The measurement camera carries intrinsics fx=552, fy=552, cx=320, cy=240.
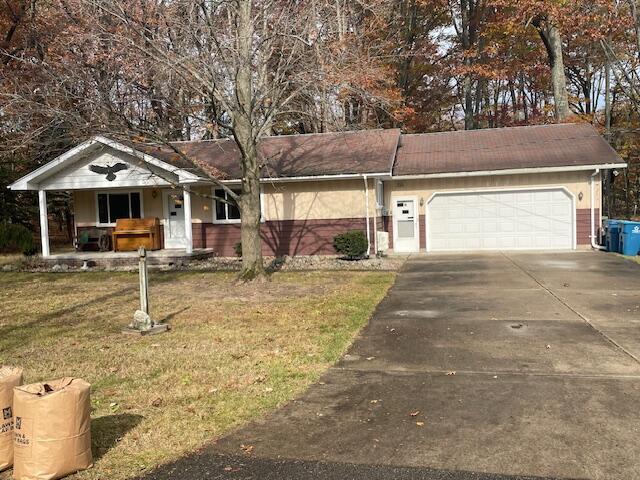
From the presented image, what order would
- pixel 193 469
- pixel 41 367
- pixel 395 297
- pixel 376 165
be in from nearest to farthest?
pixel 193 469 → pixel 41 367 → pixel 395 297 → pixel 376 165

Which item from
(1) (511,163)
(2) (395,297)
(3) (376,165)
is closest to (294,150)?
(3) (376,165)

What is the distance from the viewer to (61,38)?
1417 cm

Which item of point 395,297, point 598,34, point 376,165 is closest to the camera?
point 395,297

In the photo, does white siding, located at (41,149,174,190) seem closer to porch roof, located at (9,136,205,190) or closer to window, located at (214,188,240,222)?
porch roof, located at (9,136,205,190)

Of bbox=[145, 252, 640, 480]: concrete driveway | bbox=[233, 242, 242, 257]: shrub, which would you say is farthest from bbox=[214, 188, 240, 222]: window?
bbox=[145, 252, 640, 480]: concrete driveway

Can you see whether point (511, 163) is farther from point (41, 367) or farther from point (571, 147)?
point (41, 367)

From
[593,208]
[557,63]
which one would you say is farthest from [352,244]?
[557,63]

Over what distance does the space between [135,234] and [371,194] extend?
26.7 ft

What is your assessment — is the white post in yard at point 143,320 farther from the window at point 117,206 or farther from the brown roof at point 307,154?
the window at point 117,206

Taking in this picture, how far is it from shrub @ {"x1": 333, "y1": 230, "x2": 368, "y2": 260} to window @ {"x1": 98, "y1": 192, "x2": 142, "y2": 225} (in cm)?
783

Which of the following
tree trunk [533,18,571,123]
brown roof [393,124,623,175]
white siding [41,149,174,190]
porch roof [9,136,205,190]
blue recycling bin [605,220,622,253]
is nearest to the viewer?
porch roof [9,136,205,190]

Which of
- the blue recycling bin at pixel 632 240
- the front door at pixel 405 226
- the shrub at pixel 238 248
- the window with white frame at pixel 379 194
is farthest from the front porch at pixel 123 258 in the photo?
the blue recycling bin at pixel 632 240

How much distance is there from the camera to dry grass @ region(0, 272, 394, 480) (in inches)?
173

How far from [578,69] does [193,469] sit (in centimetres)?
3652
